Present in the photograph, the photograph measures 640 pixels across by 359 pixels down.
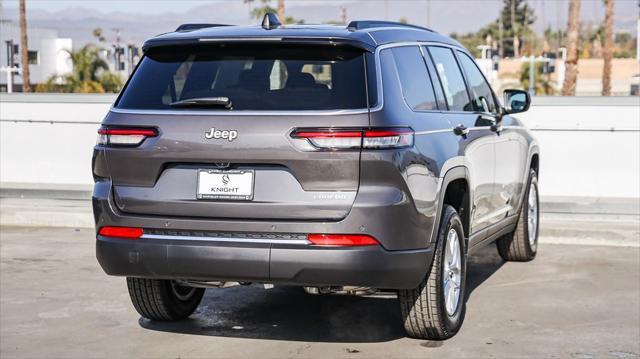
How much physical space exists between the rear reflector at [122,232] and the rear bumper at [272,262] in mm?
36

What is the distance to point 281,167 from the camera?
5.71 meters

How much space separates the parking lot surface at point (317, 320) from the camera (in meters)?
6.37

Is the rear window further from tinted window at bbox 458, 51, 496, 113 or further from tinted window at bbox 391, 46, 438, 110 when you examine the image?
tinted window at bbox 458, 51, 496, 113

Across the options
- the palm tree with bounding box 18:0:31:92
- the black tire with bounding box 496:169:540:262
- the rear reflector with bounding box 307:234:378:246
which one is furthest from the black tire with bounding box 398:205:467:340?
the palm tree with bounding box 18:0:31:92

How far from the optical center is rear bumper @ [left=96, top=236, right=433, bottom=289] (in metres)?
5.65

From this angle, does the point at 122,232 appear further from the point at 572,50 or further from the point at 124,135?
the point at 572,50

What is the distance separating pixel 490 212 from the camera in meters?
7.88

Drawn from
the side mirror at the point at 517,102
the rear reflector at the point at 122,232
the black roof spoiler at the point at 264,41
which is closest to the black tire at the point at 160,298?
the rear reflector at the point at 122,232

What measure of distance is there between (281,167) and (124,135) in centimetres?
95

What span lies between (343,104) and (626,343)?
2.35 m

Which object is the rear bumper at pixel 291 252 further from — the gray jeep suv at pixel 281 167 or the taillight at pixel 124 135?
the taillight at pixel 124 135

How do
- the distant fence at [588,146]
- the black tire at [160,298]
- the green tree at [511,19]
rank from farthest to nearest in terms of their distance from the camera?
the green tree at [511,19]
the distant fence at [588,146]
the black tire at [160,298]

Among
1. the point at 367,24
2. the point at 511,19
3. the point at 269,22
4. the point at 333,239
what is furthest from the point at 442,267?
the point at 511,19

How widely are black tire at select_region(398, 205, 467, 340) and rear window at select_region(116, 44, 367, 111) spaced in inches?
43.9
